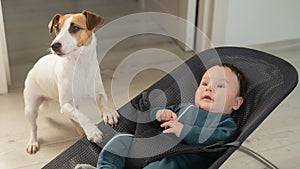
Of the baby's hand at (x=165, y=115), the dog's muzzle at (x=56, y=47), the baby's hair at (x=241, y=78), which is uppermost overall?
the dog's muzzle at (x=56, y=47)

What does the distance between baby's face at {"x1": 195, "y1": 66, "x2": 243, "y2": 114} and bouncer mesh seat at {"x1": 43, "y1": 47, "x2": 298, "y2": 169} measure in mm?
37

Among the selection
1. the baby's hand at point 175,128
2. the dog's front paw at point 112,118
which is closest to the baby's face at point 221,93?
the baby's hand at point 175,128

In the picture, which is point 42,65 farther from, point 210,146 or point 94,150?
point 210,146

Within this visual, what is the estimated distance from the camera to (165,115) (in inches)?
56.0

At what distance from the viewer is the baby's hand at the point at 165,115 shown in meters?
1.42

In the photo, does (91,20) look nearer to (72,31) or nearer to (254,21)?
(72,31)

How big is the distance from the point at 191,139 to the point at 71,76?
1.61ft

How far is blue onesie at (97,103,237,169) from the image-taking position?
1309 mm

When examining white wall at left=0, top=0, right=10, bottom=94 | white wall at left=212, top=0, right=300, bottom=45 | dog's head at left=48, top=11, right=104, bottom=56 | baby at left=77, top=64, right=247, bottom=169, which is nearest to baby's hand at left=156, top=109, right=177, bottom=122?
baby at left=77, top=64, right=247, bottom=169

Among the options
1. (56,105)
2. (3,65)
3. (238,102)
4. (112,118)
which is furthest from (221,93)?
(3,65)

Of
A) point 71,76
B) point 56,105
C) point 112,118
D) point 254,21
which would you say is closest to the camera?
point 112,118

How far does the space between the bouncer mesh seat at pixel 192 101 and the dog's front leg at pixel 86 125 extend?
0.9 inches

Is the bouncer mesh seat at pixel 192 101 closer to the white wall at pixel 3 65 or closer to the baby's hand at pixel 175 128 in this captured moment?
the baby's hand at pixel 175 128

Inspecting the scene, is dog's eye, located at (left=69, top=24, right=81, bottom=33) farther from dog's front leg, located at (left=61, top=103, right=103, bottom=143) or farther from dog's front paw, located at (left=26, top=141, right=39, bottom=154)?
dog's front paw, located at (left=26, top=141, right=39, bottom=154)
